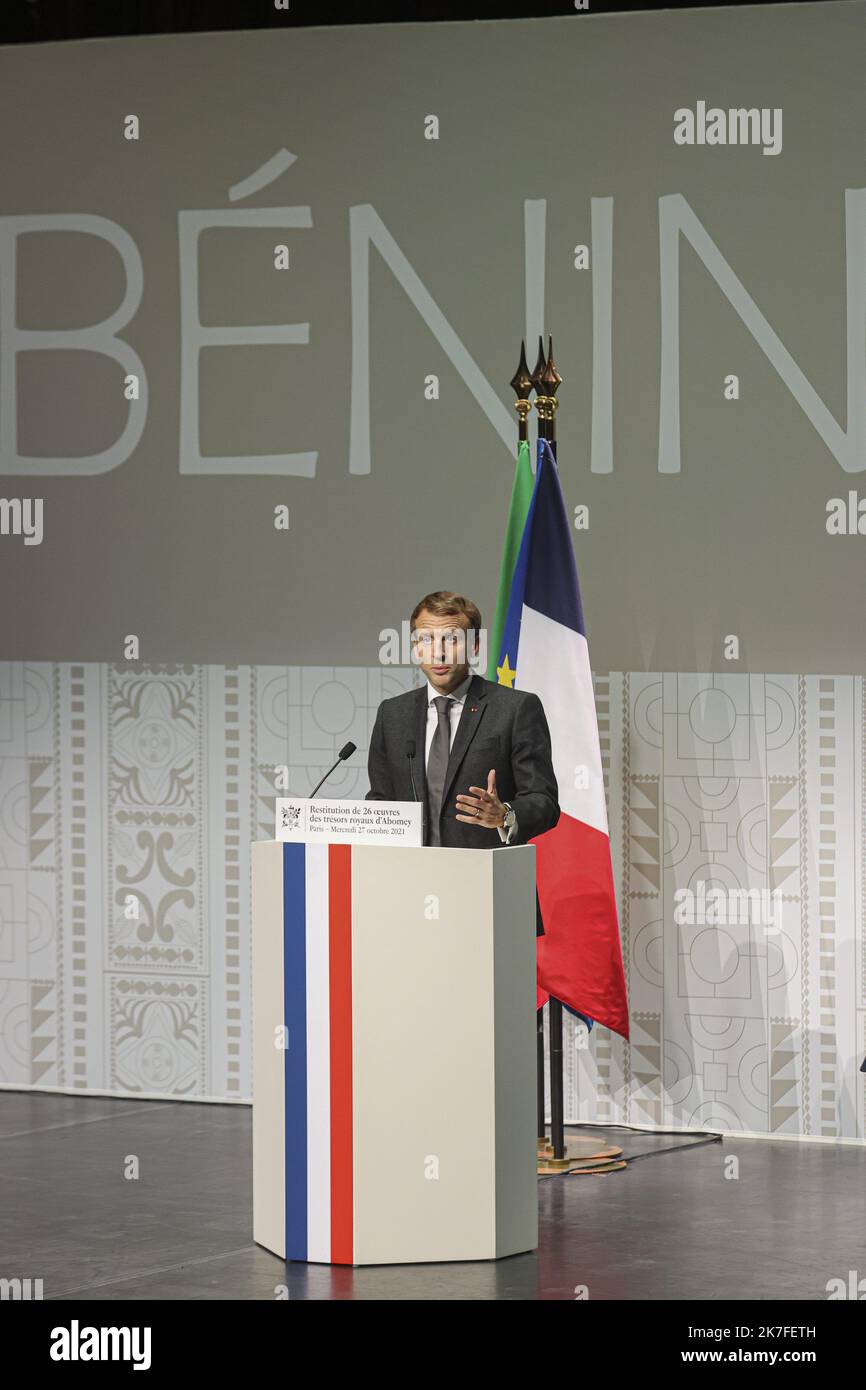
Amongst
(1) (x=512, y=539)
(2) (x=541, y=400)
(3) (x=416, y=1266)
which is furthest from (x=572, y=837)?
(3) (x=416, y=1266)

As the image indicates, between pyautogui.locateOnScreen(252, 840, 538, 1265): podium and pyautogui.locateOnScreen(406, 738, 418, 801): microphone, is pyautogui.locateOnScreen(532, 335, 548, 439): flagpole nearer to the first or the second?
pyautogui.locateOnScreen(406, 738, 418, 801): microphone

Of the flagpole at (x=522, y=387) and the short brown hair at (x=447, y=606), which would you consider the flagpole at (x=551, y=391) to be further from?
the short brown hair at (x=447, y=606)

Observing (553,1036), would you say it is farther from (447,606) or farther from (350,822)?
(447,606)

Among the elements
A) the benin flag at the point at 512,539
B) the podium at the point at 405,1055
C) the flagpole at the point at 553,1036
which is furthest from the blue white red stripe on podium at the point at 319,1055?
the benin flag at the point at 512,539

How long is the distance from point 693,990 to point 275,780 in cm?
153

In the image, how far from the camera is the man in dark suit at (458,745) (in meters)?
4.48

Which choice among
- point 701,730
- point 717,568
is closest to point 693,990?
point 701,730

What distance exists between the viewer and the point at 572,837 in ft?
18.1

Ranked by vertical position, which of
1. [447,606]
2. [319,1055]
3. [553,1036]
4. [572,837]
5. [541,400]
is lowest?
[553,1036]

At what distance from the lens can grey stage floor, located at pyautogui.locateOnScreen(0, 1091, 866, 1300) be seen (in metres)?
4.20

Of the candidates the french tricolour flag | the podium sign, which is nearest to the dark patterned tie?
the podium sign

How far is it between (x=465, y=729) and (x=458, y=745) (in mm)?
43
